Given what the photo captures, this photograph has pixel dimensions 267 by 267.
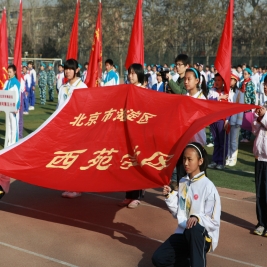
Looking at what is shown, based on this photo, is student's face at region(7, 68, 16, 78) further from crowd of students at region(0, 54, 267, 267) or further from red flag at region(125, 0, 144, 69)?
crowd of students at region(0, 54, 267, 267)

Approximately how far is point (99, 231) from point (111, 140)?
3.53 feet

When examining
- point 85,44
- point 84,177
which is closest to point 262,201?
point 84,177

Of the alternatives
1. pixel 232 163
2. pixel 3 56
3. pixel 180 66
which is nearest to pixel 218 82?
pixel 232 163

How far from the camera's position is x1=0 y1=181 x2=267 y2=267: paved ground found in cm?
633

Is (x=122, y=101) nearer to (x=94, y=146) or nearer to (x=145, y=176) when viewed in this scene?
(x=94, y=146)

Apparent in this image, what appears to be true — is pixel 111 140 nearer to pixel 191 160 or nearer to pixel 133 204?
pixel 133 204

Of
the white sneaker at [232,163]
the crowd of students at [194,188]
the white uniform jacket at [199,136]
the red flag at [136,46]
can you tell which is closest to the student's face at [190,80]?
the crowd of students at [194,188]

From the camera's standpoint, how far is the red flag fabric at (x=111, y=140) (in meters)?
6.65

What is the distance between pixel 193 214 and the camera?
213 inches

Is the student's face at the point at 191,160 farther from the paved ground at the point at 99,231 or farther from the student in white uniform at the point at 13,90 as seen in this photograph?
the student in white uniform at the point at 13,90

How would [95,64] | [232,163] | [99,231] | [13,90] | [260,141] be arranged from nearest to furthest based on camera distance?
[260,141]
[99,231]
[232,163]
[13,90]
[95,64]

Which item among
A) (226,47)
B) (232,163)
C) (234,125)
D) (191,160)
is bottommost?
(232,163)

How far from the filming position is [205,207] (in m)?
5.48

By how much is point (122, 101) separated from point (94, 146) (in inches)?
32.4
